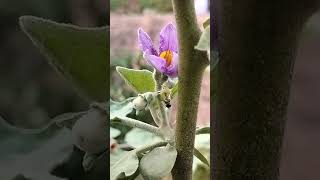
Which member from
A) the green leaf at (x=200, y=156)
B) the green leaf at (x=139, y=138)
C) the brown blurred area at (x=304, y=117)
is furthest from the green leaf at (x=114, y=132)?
the brown blurred area at (x=304, y=117)

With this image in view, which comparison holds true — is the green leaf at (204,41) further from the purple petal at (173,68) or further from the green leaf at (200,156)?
the green leaf at (200,156)

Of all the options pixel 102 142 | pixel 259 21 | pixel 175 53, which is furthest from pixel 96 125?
pixel 259 21

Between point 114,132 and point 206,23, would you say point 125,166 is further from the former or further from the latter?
point 206,23

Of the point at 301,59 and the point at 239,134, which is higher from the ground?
the point at 301,59

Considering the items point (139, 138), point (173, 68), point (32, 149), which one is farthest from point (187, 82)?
point (32, 149)

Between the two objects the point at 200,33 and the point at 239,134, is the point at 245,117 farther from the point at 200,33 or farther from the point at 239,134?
the point at 200,33

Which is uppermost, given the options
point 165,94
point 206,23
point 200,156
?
point 206,23
